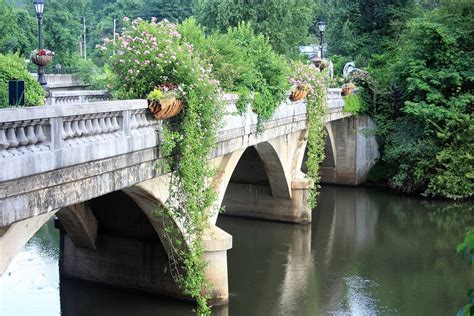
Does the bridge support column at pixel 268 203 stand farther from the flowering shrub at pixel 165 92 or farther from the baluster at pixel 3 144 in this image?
Answer: the baluster at pixel 3 144

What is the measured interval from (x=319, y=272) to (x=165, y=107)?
9.26 meters

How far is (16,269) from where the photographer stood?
1778cm

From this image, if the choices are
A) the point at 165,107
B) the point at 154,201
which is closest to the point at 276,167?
the point at 154,201

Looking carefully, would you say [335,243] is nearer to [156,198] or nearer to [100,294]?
[100,294]

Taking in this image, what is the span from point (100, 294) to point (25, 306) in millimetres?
1806

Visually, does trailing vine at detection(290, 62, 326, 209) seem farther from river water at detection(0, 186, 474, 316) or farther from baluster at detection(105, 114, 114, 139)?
baluster at detection(105, 114, 114, 139)

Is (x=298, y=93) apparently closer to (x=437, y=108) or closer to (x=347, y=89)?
(x=347, y=89)

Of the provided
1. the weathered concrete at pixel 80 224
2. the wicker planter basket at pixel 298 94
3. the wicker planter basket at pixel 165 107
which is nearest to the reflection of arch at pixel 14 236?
the wicker planter basket at pixel 165 107

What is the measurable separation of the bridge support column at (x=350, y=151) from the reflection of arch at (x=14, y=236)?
2278 cm

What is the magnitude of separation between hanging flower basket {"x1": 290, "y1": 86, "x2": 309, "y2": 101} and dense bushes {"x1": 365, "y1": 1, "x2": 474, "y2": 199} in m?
9.22

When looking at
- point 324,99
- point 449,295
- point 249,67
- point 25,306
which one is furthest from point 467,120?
point 25,306

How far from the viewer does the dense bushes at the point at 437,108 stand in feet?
89.2

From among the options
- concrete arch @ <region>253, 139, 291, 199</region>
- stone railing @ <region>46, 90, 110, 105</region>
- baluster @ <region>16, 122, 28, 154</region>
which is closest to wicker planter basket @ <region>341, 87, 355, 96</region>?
concrete arch @ <region>253, 139, 291, 199</region>

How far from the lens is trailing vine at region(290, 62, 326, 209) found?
2064 cm
